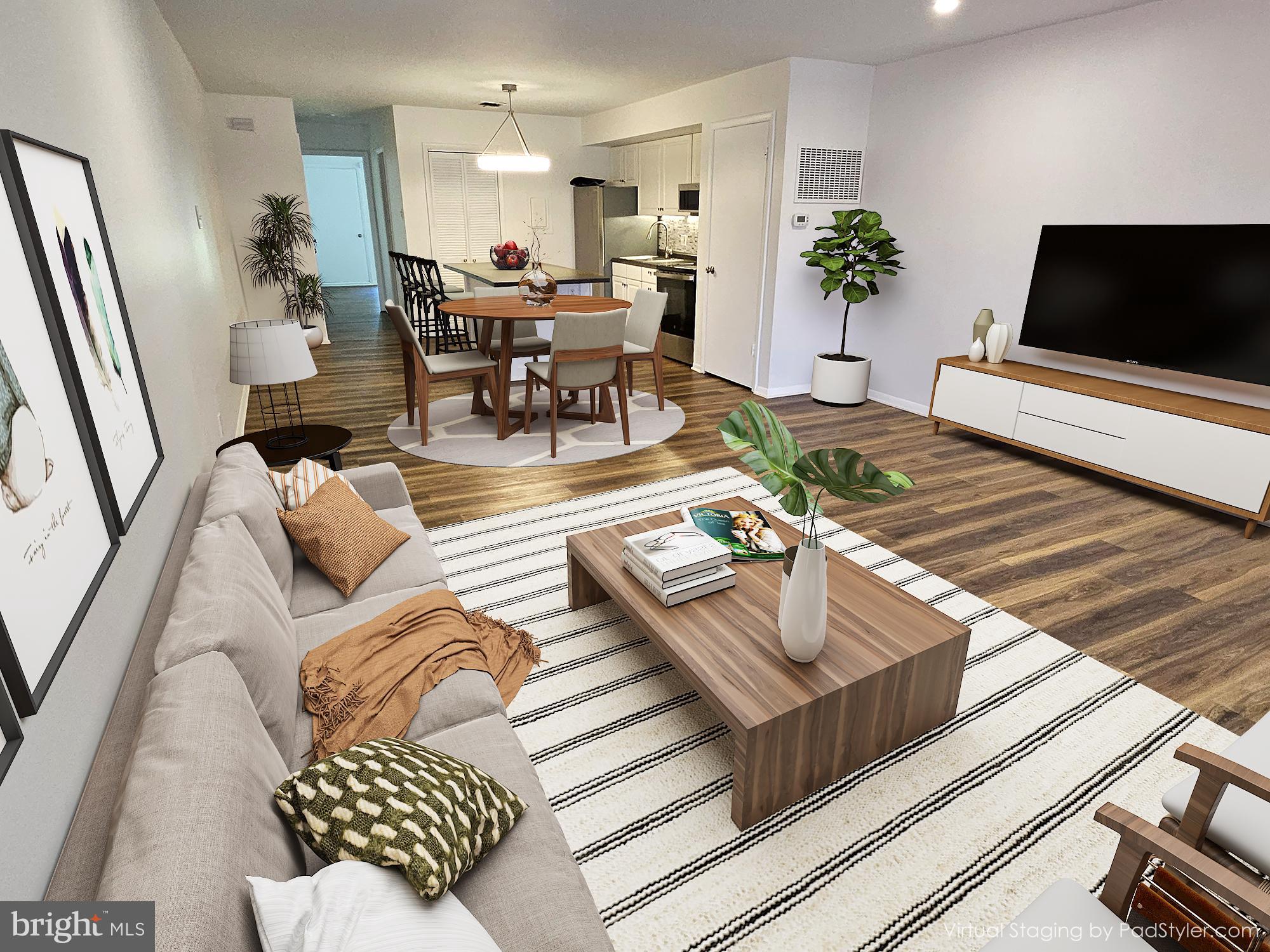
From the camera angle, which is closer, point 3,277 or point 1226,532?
point 3,277

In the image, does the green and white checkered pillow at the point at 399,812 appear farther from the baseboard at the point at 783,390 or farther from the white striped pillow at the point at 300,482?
the baseboard at the point at 783,390

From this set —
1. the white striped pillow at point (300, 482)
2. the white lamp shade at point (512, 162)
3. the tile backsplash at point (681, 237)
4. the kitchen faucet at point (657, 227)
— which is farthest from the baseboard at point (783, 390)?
the white striped pillow at point (300, 482)

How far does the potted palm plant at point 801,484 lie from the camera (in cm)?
148

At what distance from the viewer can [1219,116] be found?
3451mm

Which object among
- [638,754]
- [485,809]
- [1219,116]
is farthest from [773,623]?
[1219,116]

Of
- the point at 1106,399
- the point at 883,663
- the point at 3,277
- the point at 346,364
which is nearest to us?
the point at 3,277

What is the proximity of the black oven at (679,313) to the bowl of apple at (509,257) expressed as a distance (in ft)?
4.69

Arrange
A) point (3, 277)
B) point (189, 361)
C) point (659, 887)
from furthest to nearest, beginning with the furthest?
point (189, 361) < point (659, 887) < point (3, 277)

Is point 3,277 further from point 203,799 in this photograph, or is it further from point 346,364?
point 346,364

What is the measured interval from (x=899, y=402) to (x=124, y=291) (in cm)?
510

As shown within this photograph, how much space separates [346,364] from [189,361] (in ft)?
13.5

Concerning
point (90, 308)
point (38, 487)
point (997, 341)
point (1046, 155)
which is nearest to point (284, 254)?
point (90, 308)

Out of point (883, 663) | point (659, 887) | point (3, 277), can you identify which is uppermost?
point (3, 277)

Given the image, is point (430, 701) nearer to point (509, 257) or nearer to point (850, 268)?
point (850, 268)
